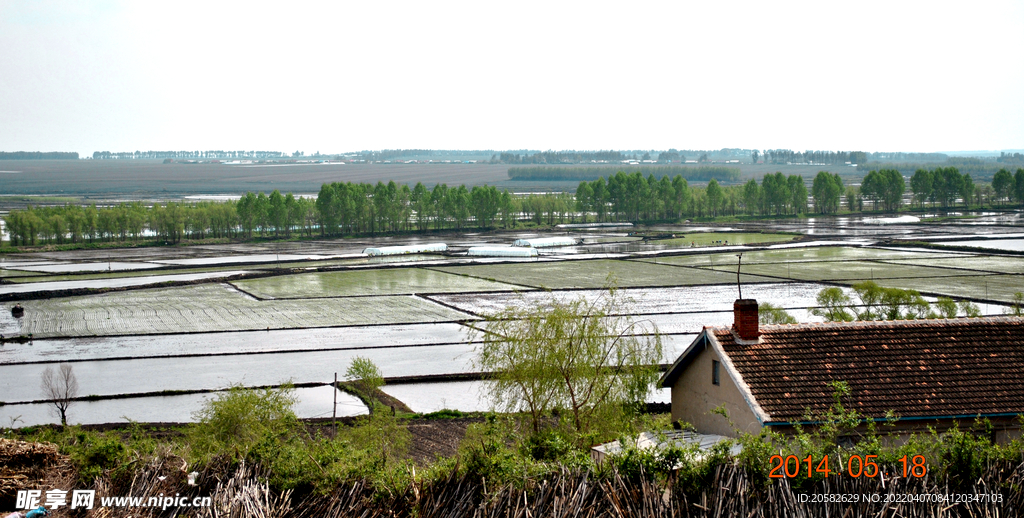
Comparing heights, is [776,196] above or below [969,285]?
above

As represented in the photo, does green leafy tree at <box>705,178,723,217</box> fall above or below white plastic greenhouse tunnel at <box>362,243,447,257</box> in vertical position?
above

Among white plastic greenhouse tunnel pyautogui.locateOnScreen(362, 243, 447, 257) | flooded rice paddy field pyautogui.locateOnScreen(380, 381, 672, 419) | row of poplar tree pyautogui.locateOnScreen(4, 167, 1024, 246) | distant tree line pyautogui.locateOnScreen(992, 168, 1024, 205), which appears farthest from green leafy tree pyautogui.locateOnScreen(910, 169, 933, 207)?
flooded rice paddy field pyautogui.locateOnScreen(380, 381, 672, 419)

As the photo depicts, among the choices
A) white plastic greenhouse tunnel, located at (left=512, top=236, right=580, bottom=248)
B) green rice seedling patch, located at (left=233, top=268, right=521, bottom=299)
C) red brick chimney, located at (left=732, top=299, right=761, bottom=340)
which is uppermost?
red brick chimney, located at (left=732, top=299, right=761, bottom=340)

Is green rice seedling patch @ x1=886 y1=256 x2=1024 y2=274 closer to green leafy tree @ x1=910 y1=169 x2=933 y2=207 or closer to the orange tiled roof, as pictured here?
the orange tiled roof

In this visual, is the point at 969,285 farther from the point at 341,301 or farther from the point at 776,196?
the point at 776,196

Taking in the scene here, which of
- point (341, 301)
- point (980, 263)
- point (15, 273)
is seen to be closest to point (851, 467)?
point (341, 301)

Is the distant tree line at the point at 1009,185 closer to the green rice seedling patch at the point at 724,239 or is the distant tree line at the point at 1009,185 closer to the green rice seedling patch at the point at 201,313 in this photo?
the green rice seedling patch at the point at 724,239

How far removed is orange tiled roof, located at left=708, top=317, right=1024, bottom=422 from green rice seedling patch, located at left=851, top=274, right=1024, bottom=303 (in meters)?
36.4

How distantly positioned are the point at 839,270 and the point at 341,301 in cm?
3643

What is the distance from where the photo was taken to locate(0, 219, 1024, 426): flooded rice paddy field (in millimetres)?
35750

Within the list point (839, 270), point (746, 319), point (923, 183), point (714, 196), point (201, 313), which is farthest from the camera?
point (923, 183)

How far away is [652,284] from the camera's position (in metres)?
61.8

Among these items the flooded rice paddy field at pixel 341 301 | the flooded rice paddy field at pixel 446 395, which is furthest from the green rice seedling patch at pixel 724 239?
the flooded rice paddy field at pixel 446 395

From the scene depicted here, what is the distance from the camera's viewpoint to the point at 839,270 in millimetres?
67438
